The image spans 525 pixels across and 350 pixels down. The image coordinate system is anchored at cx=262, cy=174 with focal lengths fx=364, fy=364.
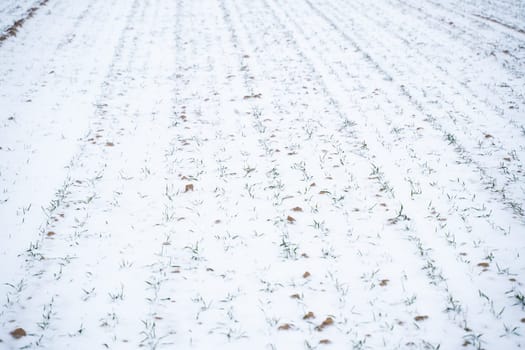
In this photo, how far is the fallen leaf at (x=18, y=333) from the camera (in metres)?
3.40

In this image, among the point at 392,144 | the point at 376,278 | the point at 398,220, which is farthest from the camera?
the point at 392,144

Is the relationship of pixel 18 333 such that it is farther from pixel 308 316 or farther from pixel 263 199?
pixel 263 199

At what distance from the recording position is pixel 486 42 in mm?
11828

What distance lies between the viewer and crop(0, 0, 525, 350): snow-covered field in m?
3.62

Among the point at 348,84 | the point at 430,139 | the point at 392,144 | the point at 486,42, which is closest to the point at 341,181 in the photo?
the point at 392,144

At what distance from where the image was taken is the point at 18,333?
341 cm

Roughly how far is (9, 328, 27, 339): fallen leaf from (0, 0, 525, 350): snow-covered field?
0.08 ft

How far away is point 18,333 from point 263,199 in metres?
3.21

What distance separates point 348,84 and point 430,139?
3.07 meters

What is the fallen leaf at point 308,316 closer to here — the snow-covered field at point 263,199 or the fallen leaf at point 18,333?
the snow-covered field at point 263,199

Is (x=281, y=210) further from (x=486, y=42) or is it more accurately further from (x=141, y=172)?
(x=486, y=42)

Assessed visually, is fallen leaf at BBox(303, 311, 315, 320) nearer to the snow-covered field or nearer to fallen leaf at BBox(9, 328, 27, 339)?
the snow-covered field

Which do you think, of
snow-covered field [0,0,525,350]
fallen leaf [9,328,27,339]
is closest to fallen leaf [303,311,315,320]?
snow-covered field [0,0,525,350]

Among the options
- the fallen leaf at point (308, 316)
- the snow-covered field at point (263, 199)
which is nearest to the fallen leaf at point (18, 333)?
the snow-covered field at point (263, 199)
